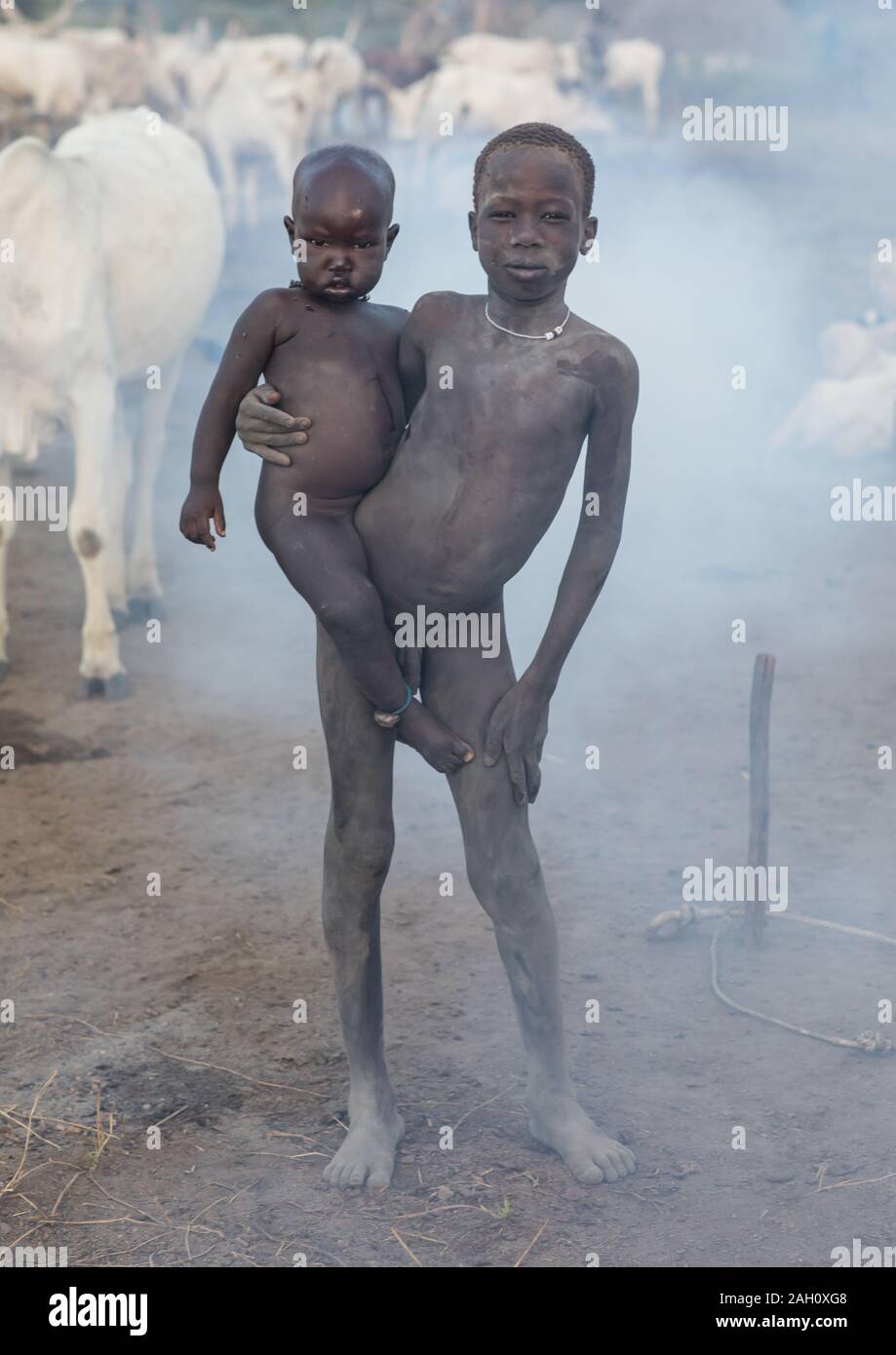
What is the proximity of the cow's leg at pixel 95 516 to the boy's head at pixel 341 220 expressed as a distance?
3.31 metres

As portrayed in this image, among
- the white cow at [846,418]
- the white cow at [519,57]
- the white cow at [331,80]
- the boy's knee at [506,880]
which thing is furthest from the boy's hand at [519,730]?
the white cow at [519,57]

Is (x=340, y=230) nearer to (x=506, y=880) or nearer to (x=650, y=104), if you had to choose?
(x=506, y=880)

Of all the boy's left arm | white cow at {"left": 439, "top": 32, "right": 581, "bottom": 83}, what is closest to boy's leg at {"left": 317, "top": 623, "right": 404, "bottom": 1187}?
the boy's left arm

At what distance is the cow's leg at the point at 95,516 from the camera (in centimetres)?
588

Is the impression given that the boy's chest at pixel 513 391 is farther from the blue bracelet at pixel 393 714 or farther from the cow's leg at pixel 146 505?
the cow's leg at pixel 146 505

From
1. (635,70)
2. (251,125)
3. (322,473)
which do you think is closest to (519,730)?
(322,473)

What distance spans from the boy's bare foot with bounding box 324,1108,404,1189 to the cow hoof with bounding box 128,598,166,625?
3.84 metres

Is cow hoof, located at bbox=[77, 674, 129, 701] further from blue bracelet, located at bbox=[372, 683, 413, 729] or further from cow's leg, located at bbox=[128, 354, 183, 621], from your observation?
blue bracelet, located at bbox=[372, 683, 413, 729]

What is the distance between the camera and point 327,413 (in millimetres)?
2740

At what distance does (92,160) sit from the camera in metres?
6.59

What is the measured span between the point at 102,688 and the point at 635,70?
497 inches

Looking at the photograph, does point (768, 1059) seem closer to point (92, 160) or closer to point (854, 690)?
point (854, 690)

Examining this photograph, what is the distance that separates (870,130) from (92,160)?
10.2 metres

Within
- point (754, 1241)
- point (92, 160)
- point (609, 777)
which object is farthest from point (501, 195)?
point (92, 160)
